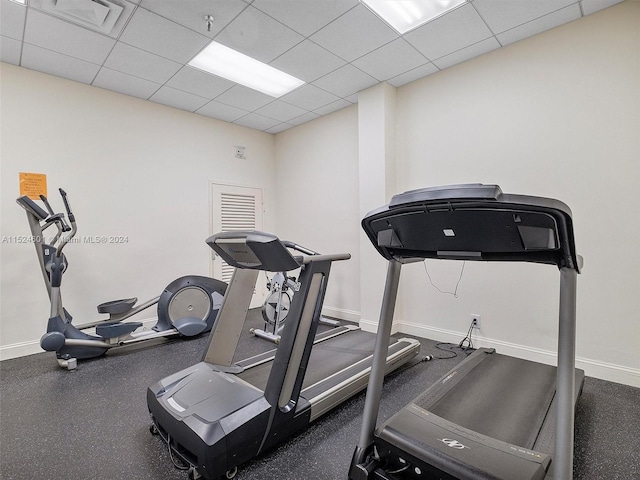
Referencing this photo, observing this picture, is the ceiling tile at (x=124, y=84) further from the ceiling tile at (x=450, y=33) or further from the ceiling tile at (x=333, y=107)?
the ceiling tile at (x=450, y=33)

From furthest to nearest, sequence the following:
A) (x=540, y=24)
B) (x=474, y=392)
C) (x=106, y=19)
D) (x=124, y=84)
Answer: (x=124, y=84) → (x=540, y=24) → (x=106, y=19) → (x=474, y=392)

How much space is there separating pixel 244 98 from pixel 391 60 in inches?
73.7

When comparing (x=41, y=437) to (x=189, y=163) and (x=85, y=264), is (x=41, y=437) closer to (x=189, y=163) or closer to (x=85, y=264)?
(x=85, y=264)

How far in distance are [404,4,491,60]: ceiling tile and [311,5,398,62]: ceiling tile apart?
256mm

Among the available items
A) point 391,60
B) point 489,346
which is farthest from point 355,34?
point 489,346

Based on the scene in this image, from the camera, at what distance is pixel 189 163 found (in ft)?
14.6

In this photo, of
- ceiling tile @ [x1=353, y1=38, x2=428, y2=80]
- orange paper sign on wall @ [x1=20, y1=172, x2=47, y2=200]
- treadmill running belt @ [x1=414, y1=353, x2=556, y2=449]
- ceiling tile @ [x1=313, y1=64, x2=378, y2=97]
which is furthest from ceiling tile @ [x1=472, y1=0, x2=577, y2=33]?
orange paper sign on wall @ [x1=20, y1=172, x2=47, y2=200]

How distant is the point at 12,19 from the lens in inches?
99.6

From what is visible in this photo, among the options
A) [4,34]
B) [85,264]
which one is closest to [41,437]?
[85,264]

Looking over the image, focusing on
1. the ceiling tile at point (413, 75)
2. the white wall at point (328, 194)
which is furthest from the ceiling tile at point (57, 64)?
the ceiling tile at point (413, 75)

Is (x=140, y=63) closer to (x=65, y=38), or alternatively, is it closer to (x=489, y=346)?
(x=65, y=38)

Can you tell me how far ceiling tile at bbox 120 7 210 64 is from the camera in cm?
256

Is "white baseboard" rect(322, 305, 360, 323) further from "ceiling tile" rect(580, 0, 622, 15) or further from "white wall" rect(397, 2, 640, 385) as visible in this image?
"ceiling tile" rect(580, 0, 622, 15)

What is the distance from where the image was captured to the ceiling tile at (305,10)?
7.87ft
